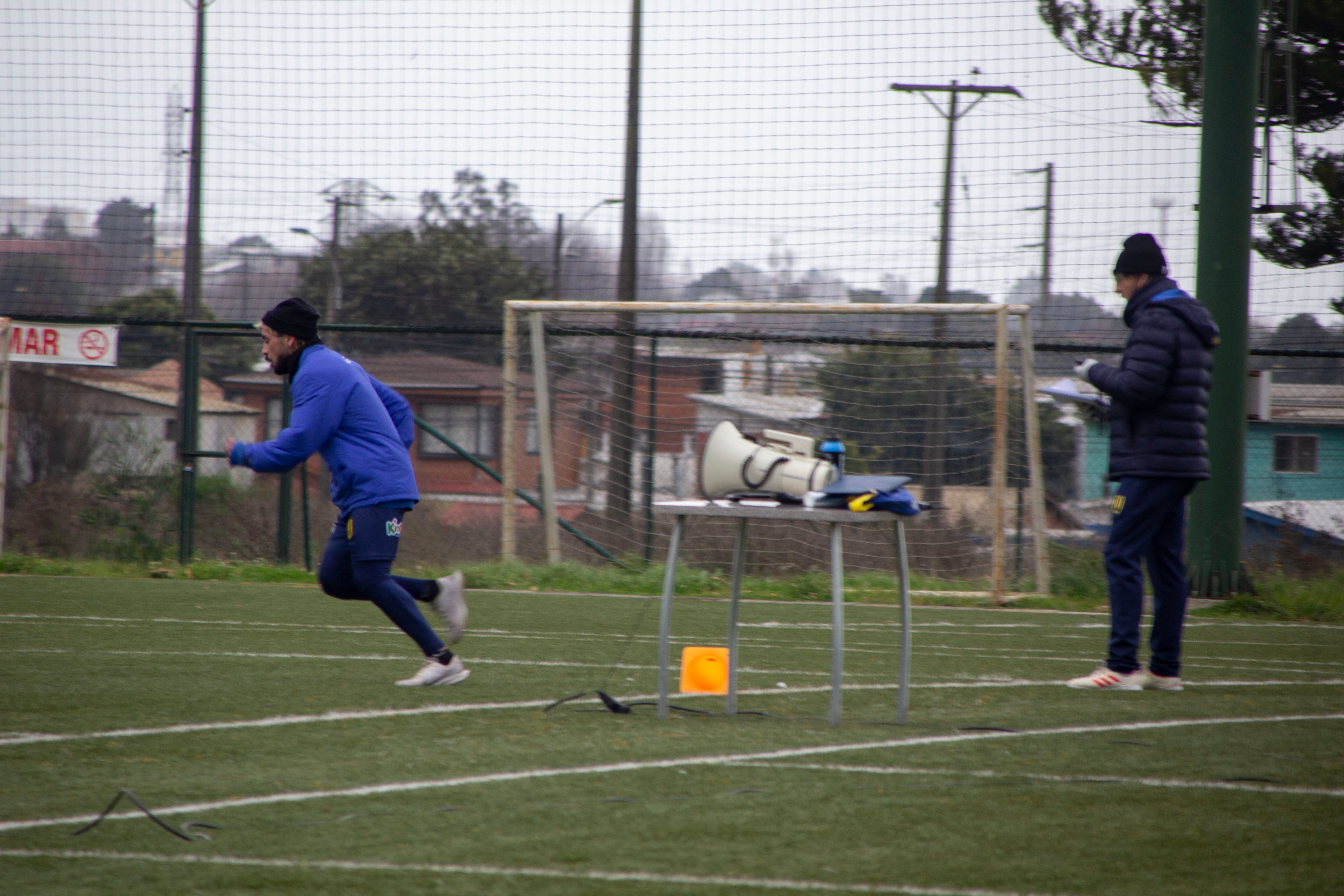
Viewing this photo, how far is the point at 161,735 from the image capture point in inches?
165

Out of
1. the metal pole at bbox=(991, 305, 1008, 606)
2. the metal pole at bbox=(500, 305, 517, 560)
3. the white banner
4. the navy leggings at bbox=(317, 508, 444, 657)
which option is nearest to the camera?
the navy leggings at bbox=(317, 508, 444, 657)

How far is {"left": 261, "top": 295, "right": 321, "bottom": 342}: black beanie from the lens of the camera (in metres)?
5.20

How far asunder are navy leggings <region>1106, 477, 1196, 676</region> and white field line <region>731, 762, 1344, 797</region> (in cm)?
162

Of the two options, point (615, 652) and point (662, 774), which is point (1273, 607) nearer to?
point (615, 652)

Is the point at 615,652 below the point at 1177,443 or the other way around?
below

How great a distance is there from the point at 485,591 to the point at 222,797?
6057 millimetres

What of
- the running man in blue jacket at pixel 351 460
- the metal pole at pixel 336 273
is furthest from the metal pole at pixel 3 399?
the metal pole at pixel 336 273

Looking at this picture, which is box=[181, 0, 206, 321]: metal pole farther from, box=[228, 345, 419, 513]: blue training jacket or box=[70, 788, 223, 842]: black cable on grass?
box=[70, 788, 223, 842]: black cable on grass

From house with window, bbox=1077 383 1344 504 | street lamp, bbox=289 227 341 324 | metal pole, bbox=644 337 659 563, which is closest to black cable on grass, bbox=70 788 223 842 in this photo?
metal pole, bbox=644 337 659 563

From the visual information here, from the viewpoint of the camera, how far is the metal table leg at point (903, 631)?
448 centimetres

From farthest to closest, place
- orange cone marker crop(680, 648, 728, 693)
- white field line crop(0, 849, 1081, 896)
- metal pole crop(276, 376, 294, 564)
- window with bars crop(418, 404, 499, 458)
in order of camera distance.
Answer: window with bars crop(418, 404, 499, 458)
metal pole crop(276, 376, 294, 564)
orange cone marker crop(680, 648, 728, 693)
white field line crop(0, 849, 1081, 896)

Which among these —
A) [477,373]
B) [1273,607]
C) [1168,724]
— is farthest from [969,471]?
[477,373]

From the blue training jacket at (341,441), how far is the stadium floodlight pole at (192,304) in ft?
21.0

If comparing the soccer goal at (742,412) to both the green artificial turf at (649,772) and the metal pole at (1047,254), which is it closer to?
the metal pole at (1047,254)
